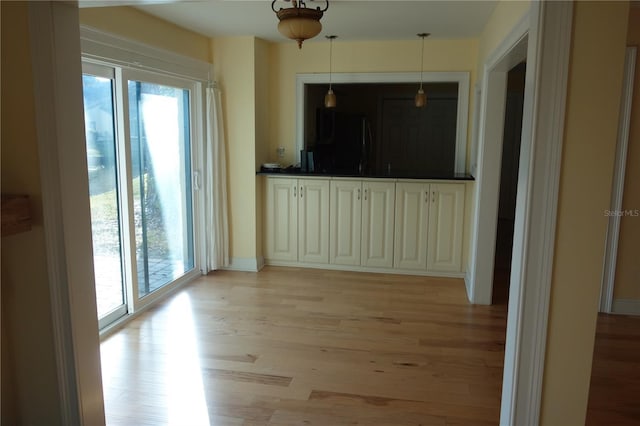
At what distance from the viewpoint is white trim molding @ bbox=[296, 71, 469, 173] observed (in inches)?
191

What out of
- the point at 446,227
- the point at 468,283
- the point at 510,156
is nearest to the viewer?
the point at 468,283

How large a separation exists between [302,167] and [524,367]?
12.2 ft

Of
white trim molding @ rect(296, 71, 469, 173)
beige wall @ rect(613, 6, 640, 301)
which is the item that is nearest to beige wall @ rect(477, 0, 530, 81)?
white trim molding @ rect(296, 71, 469, 173)

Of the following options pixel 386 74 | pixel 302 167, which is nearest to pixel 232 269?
pixel 302 167

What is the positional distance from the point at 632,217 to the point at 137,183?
4033 mm

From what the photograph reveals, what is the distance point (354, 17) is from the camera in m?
3.88

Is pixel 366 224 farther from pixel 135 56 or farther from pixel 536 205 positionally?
pixel 536 205

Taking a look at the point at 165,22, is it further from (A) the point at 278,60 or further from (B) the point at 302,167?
(B) the point at 302,167

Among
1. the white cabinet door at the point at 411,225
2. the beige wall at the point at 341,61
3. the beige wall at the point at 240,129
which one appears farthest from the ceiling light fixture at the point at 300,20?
the white cabinet door at the point at 411,225

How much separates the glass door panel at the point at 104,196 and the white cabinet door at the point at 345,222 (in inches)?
86.7

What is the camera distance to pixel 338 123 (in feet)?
23.1

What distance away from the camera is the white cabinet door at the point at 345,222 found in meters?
4.93

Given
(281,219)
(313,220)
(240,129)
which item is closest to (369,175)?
(313,220)

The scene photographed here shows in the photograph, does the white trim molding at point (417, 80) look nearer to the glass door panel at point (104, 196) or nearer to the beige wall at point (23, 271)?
the glass door panel at point (104, 196)
